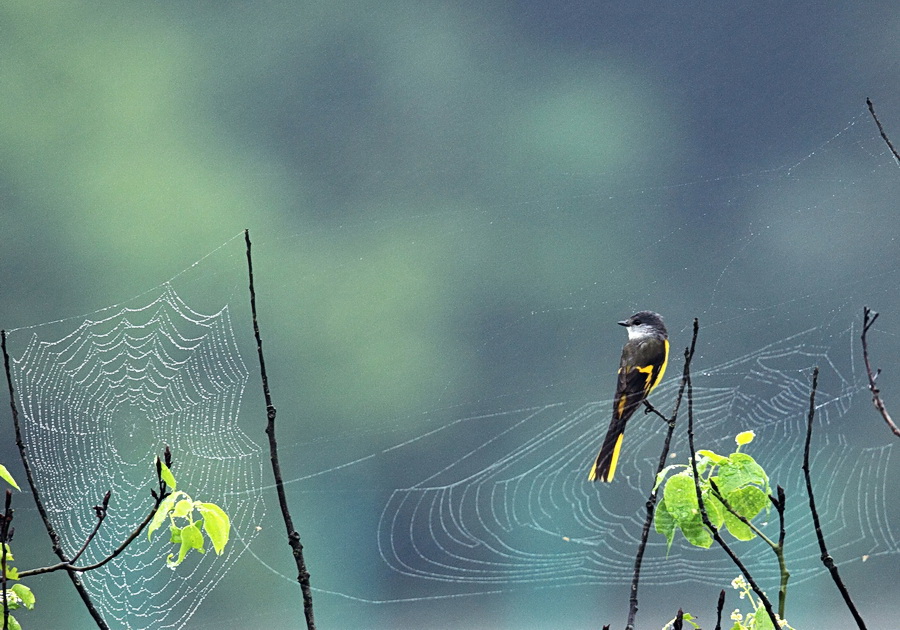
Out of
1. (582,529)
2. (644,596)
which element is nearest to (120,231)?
(582,529)

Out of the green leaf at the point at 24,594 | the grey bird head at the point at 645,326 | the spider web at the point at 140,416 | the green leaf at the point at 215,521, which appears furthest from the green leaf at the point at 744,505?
the spider web at the point at 140,416

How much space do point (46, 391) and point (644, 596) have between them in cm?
570

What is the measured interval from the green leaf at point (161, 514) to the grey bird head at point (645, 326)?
0.88 meters

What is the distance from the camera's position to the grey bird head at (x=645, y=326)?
5.09 ft

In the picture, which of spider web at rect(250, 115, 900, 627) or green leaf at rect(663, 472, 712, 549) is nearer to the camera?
green leaf at rect(663, 472, 712, 549)

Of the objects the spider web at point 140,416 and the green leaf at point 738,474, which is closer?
the green leaf at point 738,474

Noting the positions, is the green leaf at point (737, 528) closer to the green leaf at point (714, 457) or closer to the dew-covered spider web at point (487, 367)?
the green leaf at point (714, 457)

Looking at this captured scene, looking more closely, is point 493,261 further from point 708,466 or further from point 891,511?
point 708,466

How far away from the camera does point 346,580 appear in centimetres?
985

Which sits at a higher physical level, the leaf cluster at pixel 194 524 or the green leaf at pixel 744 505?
the leaf cluster at pixel 194 524

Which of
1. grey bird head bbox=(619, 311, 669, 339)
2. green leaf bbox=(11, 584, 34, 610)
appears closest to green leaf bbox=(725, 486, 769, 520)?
green leaf bbox=(11, 584, 34, 610)

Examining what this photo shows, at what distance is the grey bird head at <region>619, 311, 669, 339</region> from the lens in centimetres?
155

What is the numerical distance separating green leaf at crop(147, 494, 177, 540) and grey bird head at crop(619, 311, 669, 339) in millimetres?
875

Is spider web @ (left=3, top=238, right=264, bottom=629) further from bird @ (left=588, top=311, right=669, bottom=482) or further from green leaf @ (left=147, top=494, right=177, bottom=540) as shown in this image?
green leaf @ (left=147, top=494, right=177, bottom=540)
